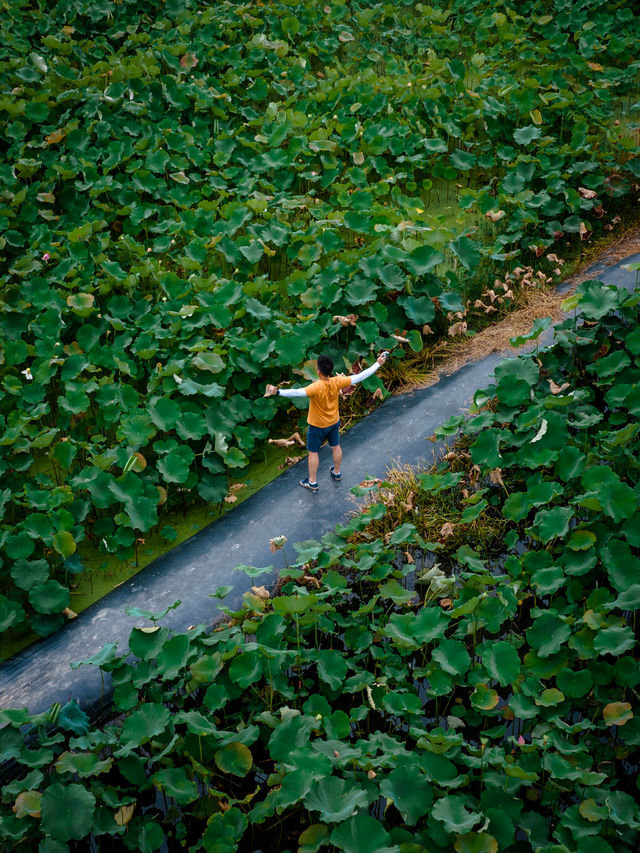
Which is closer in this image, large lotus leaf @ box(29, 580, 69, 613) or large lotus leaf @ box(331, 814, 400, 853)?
large lotus leaf @ box(331, 814, 400, 853)

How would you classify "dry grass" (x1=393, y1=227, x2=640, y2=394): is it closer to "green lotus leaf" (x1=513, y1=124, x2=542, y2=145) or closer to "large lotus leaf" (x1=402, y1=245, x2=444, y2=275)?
"large lotus leaf" (x1=402, y1=245, x2=444, y2=275)

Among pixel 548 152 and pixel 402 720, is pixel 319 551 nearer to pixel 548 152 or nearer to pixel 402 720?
pixel 402 720

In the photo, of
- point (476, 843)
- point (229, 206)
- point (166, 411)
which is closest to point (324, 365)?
point (166, 411)

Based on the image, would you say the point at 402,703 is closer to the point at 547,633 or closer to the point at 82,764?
the point at 547,633

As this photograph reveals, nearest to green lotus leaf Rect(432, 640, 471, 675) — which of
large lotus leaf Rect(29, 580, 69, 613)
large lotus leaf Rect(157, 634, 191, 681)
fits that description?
large lotus leaf Rect(157, 634, 191, 681)

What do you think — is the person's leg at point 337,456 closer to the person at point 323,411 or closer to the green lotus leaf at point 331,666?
the person at point 323,411

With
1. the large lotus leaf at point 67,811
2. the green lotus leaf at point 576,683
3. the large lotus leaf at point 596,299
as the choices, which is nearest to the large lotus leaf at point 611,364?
the large lotus leaf at point 596,299
